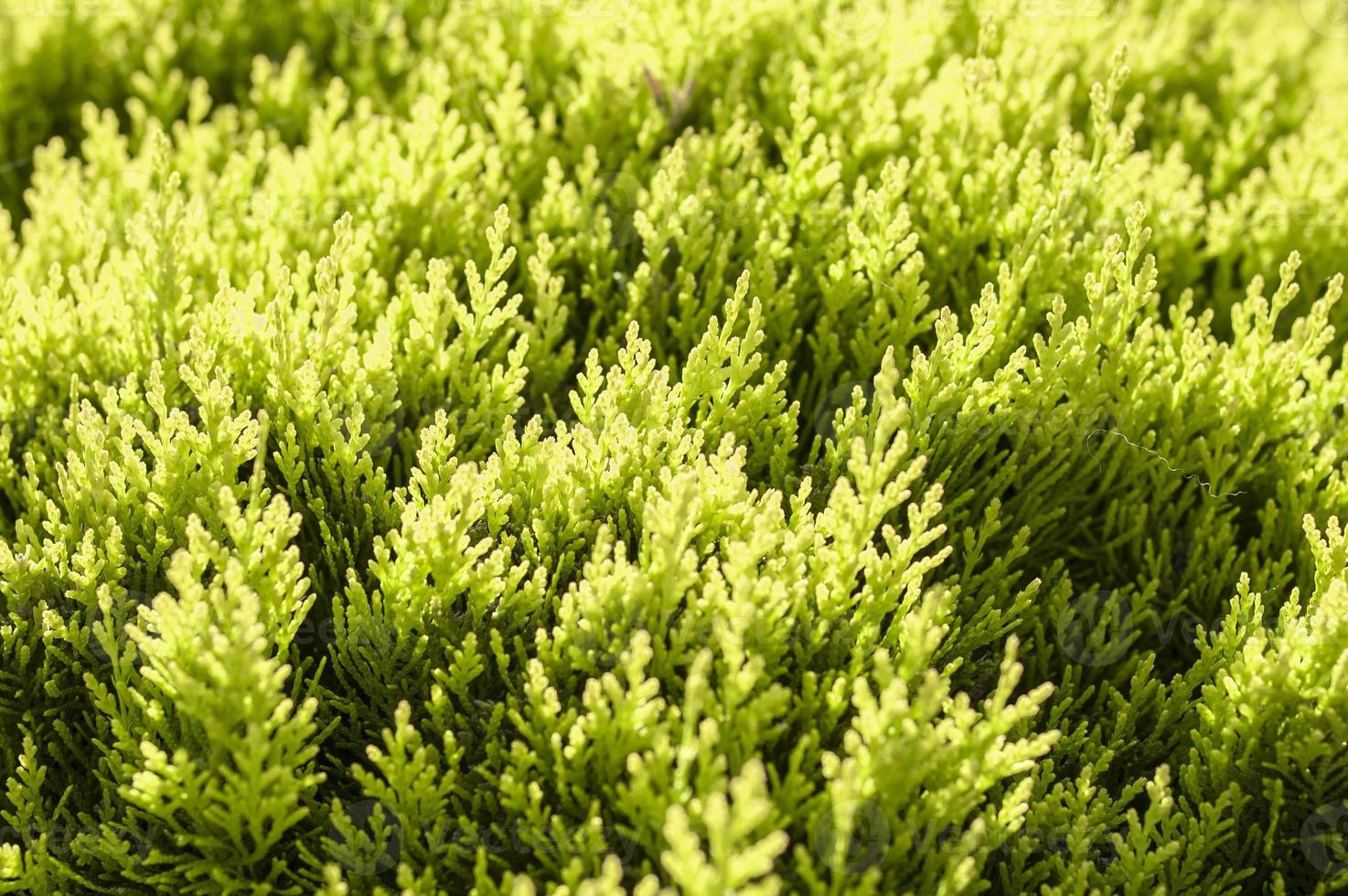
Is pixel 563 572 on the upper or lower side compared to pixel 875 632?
upper

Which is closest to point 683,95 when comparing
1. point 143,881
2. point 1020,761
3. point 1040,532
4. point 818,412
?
point 818,412

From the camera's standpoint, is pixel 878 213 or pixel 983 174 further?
pixel 983 174

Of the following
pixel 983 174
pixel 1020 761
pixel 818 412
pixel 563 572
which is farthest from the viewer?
pixel 983 174

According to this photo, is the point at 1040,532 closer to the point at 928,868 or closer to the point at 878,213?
the point at 878,213

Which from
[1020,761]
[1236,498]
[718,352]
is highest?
[718,352]

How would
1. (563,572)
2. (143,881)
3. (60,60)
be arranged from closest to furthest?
(143,881), (563,572), (60,60)

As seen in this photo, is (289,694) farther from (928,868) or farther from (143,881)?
(928,868)
